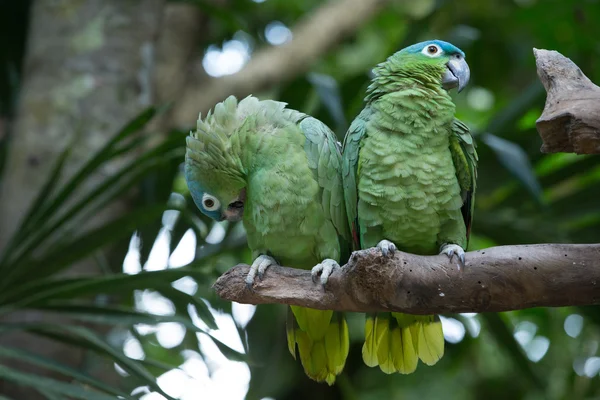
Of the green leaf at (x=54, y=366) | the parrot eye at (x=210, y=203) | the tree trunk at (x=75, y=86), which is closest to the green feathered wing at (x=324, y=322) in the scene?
the parrot eye at (x=210, y=203)

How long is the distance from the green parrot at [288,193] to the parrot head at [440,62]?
0.34 meters

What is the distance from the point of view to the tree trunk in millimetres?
3023

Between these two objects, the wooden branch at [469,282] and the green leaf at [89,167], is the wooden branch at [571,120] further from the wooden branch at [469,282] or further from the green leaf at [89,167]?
the green leaf at [89,167]

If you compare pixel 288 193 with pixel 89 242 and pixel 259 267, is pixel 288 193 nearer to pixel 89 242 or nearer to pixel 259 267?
pixel 259 267

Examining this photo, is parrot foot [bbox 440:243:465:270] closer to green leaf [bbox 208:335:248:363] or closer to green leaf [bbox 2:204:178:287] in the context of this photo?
green leaf [bbox 208:335:248:363]

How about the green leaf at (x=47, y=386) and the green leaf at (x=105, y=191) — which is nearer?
the green leaf at (x=47, y=386)

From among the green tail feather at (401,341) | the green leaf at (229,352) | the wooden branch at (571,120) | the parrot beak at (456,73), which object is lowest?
the green leaf at (229,352)

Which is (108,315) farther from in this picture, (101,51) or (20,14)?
(20,14)

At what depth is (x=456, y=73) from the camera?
178 centimetres

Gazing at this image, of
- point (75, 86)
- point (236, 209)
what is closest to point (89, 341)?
point (236, 209)

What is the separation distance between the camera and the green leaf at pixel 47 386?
2.04m

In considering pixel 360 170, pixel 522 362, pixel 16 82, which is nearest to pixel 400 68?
pixel 360 170

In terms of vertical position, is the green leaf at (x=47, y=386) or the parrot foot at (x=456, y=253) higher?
the parrot foot at (x=456, y=253)

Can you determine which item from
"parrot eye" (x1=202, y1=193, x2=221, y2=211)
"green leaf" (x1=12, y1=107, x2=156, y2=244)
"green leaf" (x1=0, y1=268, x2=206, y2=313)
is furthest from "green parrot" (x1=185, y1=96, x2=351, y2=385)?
"green leaf" (x1=12, y1=107, x2=156, y2=244)
